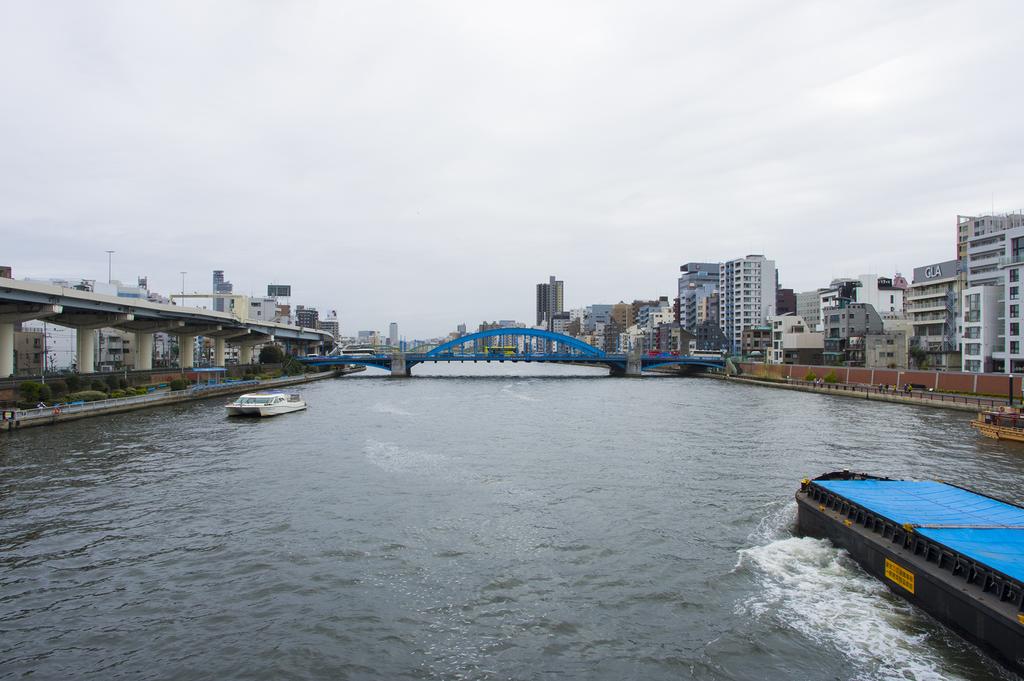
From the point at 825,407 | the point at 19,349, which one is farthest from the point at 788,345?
the point at 19,349

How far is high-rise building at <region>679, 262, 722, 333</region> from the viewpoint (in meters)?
138

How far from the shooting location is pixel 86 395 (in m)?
41.8

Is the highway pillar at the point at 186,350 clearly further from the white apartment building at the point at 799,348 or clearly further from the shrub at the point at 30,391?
the white apartment building at the point at 799,348

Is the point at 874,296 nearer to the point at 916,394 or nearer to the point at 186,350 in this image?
the point at 916,394

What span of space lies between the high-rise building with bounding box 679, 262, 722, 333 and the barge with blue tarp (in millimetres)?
121397

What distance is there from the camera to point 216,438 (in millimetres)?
33062

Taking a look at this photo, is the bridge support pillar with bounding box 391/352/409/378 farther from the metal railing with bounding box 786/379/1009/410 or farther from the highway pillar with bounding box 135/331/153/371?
the metal railing with bounding box 786/379/1009/410

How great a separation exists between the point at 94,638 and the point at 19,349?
80039 millimetres

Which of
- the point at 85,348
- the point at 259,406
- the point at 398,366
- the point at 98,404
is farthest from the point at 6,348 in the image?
the point at 398,366

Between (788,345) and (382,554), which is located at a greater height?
(788,345)

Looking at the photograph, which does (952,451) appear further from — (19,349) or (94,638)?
(19,349)

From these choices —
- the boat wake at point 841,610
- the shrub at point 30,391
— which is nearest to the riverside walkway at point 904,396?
the boat wake at point 841,610

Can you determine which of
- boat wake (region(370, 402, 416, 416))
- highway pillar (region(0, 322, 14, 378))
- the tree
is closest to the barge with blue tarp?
boat wake (region(370, 402, 416, 416))

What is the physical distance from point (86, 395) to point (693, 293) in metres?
125
